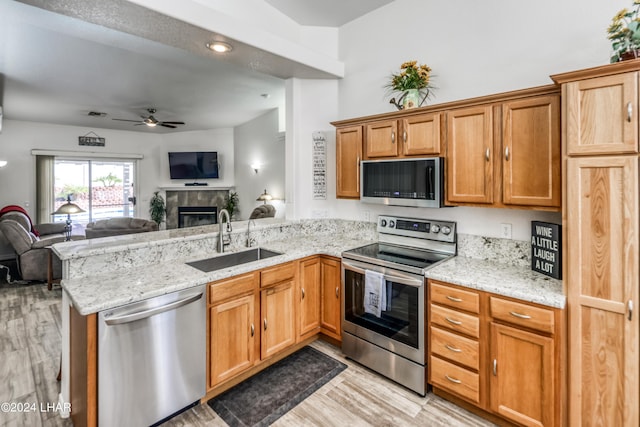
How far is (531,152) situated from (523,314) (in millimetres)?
973

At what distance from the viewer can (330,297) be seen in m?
2.83

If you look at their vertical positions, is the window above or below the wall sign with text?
above

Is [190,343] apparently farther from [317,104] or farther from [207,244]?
[317,104]

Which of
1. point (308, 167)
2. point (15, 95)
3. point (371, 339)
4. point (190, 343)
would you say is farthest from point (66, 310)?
point (15, 95)

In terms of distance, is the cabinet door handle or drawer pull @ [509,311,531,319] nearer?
drawer pull @ [509,311,531,319]

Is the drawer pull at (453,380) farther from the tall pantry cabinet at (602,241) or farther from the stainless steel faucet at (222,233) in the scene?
the stainless steel faucet at (222,233)

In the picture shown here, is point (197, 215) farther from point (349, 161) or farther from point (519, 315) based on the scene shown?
point (519, 315)

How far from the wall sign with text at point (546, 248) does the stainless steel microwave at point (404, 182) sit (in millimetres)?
627

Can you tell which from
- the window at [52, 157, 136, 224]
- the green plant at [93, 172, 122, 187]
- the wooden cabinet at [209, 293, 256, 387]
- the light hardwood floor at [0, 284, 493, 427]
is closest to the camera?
the light hardwood floor at [0, 284, 493, 427]

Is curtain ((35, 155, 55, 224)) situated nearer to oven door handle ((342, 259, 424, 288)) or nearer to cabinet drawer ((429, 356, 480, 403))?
oven door handle ((342, 259, 424, 288))

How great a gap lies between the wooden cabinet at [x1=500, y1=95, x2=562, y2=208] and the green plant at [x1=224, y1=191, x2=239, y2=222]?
22.7 ft

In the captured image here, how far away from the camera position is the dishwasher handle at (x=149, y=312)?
166cm

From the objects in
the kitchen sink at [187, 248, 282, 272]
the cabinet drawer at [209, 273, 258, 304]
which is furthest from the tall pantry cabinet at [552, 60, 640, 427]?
the kitchen sink at [187, 248, 282, 272]

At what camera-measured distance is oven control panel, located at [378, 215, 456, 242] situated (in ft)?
8.52
